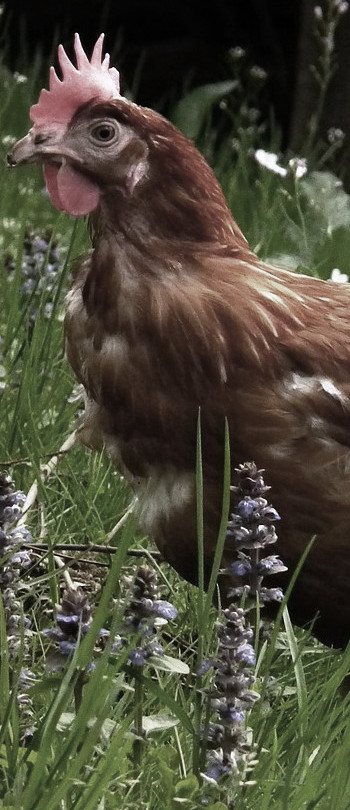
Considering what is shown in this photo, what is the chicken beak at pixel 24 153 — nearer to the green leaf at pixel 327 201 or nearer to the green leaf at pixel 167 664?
the green leaf at pixel 167 664

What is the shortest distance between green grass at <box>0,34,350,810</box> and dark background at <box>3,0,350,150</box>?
191 centimetres

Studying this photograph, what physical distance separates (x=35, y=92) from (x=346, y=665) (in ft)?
11.2

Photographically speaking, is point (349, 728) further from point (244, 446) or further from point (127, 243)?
point (127, 243)

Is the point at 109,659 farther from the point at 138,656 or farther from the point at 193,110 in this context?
the point at 193,110

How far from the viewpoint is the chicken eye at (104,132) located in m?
1.73

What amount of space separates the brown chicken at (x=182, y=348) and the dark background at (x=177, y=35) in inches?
146

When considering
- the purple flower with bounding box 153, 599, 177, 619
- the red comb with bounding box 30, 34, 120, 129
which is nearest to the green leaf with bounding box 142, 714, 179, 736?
the purple flower with bounding box 153, 599, 177, 619

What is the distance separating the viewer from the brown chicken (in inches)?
67.6

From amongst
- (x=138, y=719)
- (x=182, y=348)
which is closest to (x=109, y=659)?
(x=138, y=719)

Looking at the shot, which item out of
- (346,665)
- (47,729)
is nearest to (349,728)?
(346,665)

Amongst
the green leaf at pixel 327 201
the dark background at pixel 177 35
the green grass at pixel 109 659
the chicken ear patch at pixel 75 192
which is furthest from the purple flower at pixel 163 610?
the dark background at pixel 177 35

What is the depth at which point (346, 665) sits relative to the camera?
1.43 m

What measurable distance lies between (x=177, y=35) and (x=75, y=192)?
4415mm

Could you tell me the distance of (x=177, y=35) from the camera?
594 centimetres
